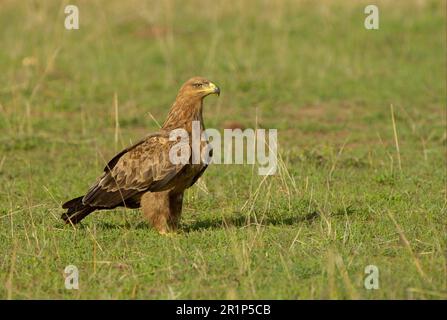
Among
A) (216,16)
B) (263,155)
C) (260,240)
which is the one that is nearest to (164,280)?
(260,240)

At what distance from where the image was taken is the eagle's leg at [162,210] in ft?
24.4

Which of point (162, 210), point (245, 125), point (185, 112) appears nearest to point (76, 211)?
point (162, 210)

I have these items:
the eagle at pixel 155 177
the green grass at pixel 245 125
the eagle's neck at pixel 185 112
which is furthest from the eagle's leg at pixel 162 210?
the eagle's neck at pixel 185 112

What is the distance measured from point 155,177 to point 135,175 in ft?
0.78

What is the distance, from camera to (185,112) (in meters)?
7.67

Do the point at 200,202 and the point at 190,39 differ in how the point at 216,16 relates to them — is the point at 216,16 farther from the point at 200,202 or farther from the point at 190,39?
the point at 200,202

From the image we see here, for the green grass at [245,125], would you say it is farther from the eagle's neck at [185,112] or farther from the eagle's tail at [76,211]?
the eagle's neck at [185,112]

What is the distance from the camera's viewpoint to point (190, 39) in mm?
16250

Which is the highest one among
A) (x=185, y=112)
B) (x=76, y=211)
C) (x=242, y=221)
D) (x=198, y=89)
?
(x=198, y=89)

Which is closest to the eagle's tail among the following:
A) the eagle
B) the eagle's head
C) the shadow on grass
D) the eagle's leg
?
the eagle

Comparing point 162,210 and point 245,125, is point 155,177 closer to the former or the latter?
point 162,210

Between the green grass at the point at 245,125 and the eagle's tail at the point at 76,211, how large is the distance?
97mm

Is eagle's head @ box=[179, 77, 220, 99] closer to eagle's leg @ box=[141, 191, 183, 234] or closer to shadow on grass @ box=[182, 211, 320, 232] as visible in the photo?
eagle's leg @ box=[141, 191, 183, 234]

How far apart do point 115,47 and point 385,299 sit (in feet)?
34.8
